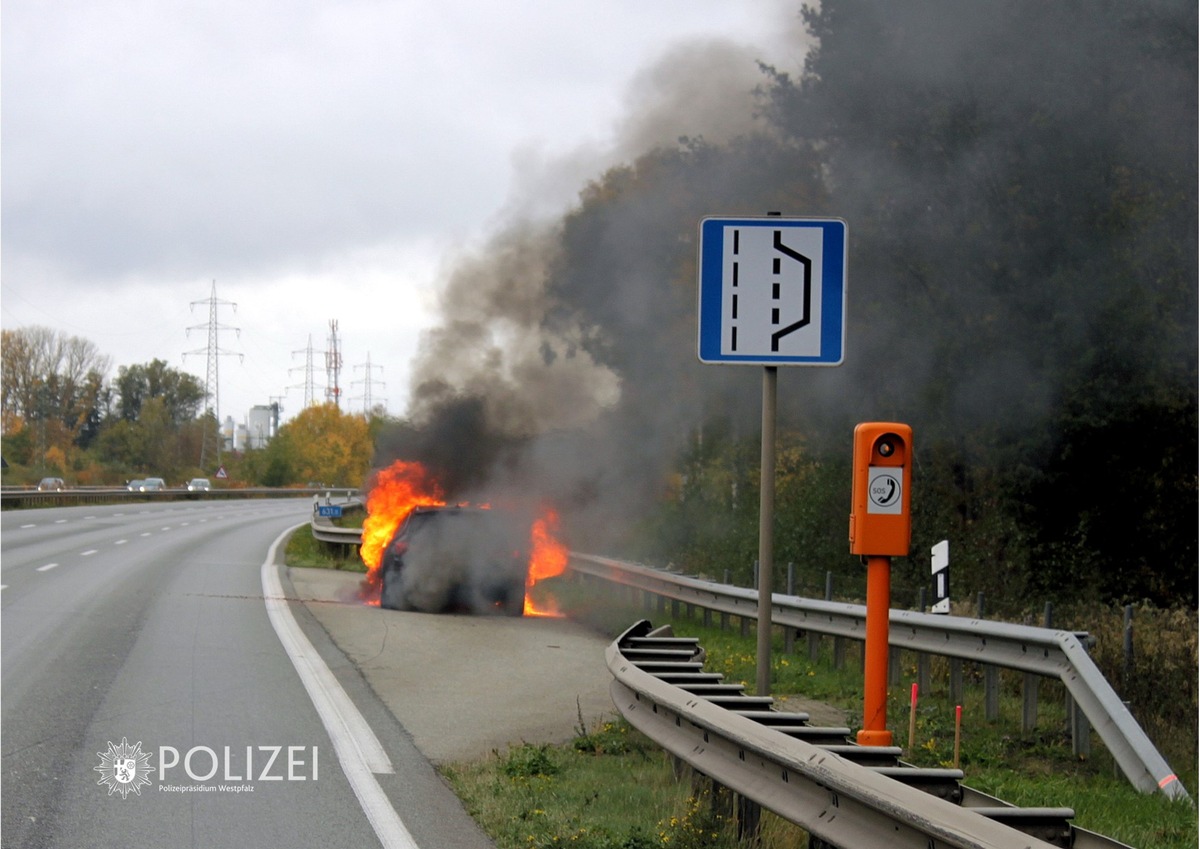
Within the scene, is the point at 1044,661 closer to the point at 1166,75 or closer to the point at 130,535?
the point at 1166,75

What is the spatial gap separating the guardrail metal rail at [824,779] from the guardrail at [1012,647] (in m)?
2.51

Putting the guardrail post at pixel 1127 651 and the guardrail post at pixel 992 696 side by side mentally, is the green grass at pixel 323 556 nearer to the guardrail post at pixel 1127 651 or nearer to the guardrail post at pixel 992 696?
the guardrail post at pixel 992 696

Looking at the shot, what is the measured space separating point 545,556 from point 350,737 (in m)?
9.86

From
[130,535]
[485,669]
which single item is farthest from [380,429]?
[130,535]

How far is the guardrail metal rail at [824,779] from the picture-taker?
396 centimetres

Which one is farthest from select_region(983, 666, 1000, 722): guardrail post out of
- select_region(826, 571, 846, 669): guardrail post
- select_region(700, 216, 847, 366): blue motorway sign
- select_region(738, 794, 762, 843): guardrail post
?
select_region(738, 794, 762, 843): guardrail post

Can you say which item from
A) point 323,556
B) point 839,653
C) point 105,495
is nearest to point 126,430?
point 105,495

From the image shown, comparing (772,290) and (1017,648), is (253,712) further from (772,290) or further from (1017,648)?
(1017,648)

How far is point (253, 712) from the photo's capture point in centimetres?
925

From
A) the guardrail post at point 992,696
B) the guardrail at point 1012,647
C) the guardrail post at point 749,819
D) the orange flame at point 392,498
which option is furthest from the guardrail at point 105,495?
the guardrail post at point 749,819

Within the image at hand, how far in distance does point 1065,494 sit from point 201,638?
512 inches

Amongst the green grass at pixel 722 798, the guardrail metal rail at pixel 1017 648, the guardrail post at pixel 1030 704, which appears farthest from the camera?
the guardrail post at pixel 1030 704

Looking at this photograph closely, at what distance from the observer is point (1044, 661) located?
8547mm

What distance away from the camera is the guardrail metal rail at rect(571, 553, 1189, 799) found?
7.44 m
